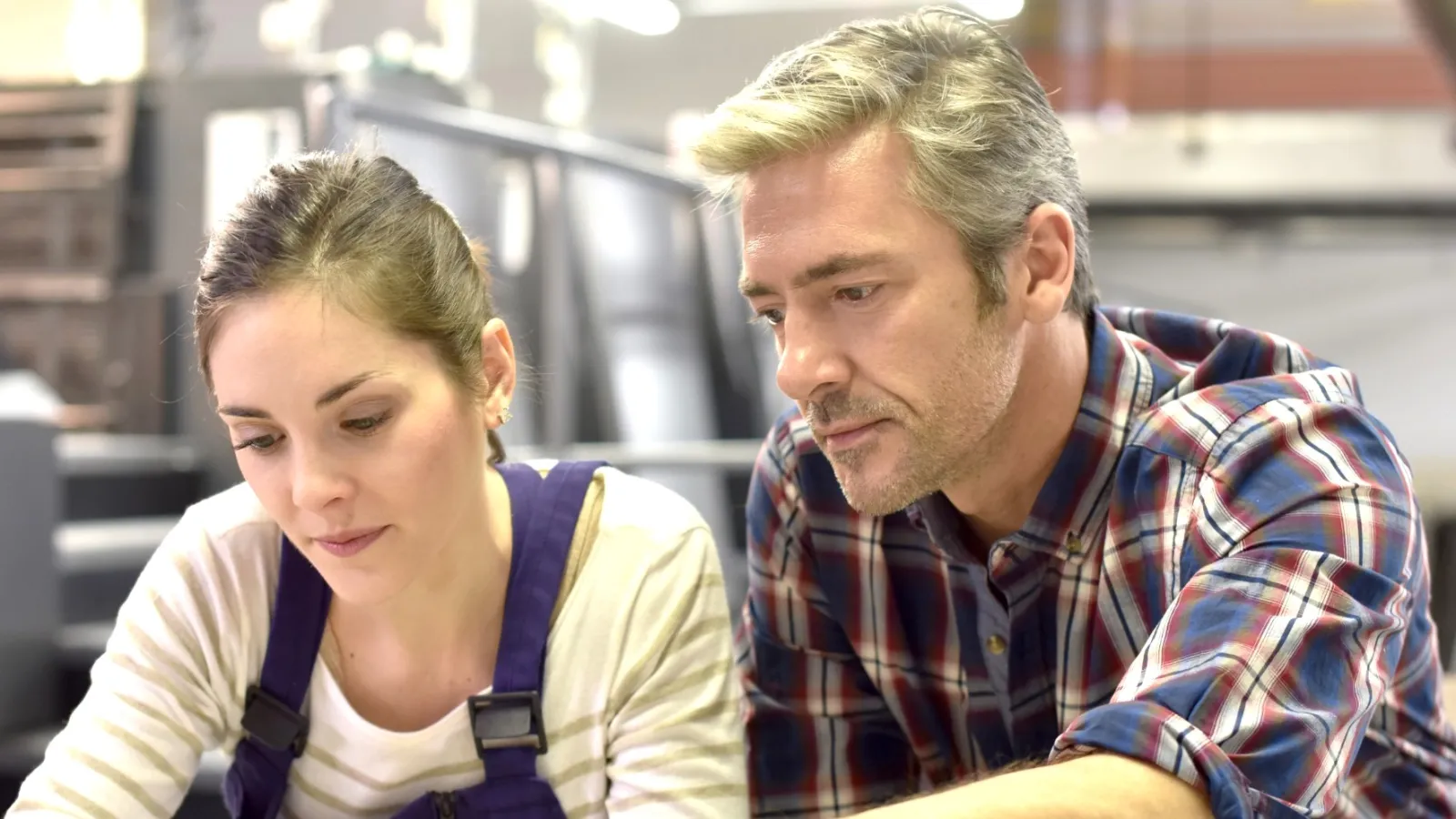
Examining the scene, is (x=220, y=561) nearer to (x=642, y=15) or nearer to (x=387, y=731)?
(x=387, y=731)

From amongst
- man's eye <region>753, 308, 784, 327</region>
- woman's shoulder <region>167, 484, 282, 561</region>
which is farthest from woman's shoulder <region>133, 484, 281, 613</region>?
man's eye <region>753, 308, 784, 327</region>

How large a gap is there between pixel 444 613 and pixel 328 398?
28 cm

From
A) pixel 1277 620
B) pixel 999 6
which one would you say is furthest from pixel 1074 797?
pixel 999 6

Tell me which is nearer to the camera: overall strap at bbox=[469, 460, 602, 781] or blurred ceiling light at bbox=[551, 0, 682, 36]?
overall strap at bbox=[469, 460, 602, 781]

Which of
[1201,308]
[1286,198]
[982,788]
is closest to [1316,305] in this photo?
[1201,308]

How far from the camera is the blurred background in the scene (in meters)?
3.07

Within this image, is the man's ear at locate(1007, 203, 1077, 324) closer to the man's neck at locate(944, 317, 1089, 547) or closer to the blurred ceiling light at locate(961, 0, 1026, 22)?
the man's neck at locate(944, 317, 1089, 547)

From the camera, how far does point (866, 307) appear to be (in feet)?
4.03

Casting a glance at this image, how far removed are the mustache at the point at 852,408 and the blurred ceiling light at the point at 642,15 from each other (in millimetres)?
6598

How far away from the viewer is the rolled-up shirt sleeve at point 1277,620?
100 centimetres

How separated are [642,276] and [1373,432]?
3140 millimetres

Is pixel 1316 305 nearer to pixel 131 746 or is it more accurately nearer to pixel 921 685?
Answer: pixel 921 685

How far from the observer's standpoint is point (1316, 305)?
26.8 ft

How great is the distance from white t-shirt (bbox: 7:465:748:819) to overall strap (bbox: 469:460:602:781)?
0.02m
